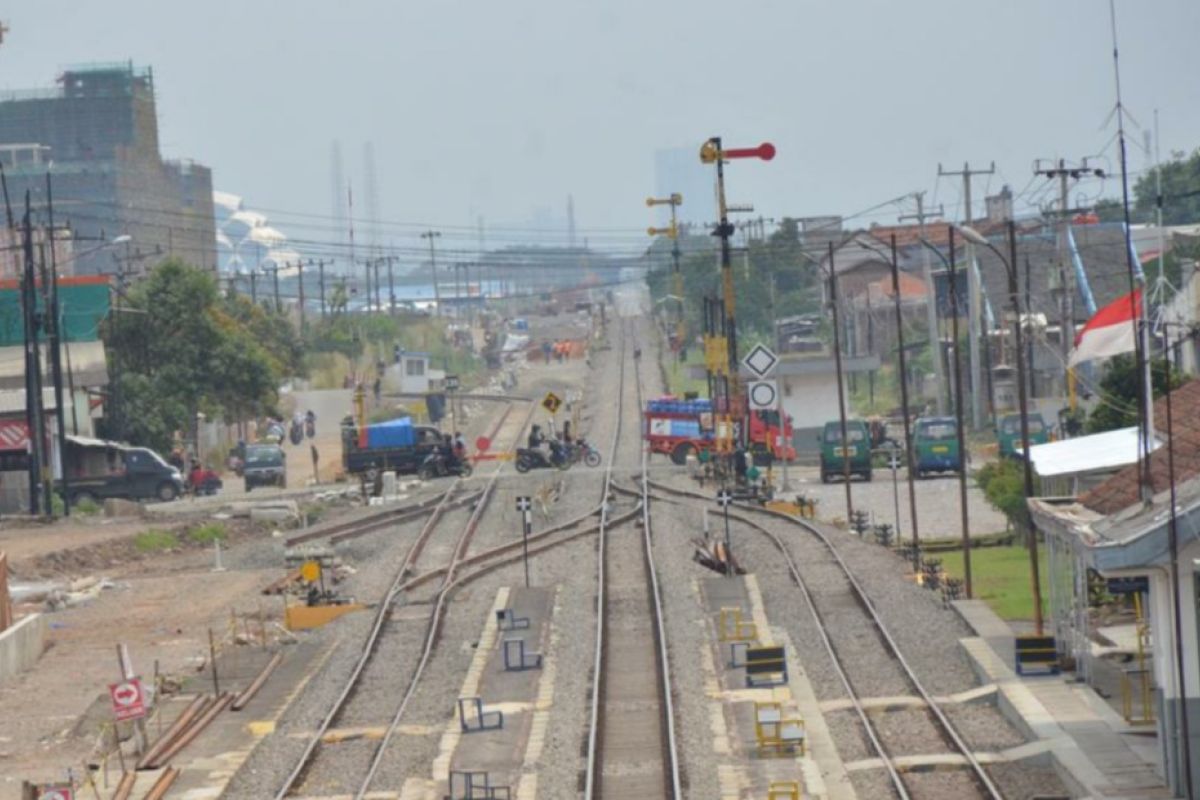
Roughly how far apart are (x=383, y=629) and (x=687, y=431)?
3396 centimetres

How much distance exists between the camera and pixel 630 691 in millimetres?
25391

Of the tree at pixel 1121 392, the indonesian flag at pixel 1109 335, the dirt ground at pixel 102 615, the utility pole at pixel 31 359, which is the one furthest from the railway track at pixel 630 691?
the utility pole at pixel 31 359

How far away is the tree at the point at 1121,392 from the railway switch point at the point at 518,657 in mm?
13612

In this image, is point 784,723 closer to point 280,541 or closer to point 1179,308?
point 280,541

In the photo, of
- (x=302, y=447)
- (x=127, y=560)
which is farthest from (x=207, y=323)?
(x=127, y=560)

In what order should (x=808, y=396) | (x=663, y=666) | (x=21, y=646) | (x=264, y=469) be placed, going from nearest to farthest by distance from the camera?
(x=663, y=666) < (x=21, y=646) < (x=264, y=469) < (x=808, y=396)

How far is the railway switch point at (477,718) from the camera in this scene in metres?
23.3

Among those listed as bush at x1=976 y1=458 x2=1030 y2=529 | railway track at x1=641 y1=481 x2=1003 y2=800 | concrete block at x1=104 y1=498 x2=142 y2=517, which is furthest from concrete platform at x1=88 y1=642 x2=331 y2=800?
concrete block at x1=104 y1=498 x2=142 y2=517

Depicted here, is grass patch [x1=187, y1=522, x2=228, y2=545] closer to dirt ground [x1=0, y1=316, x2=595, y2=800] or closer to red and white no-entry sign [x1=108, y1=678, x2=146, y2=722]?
dirt ground [x1=0, y1=316, x2=595, y2=800]

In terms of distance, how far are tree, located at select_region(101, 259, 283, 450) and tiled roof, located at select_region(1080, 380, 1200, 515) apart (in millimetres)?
52874

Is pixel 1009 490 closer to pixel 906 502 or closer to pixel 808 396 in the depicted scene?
pixel 906 502

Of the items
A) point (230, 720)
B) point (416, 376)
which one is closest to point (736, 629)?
point (230, 720)

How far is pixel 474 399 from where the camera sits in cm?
10062

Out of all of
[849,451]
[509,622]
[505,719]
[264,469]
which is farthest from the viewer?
[264,469]
